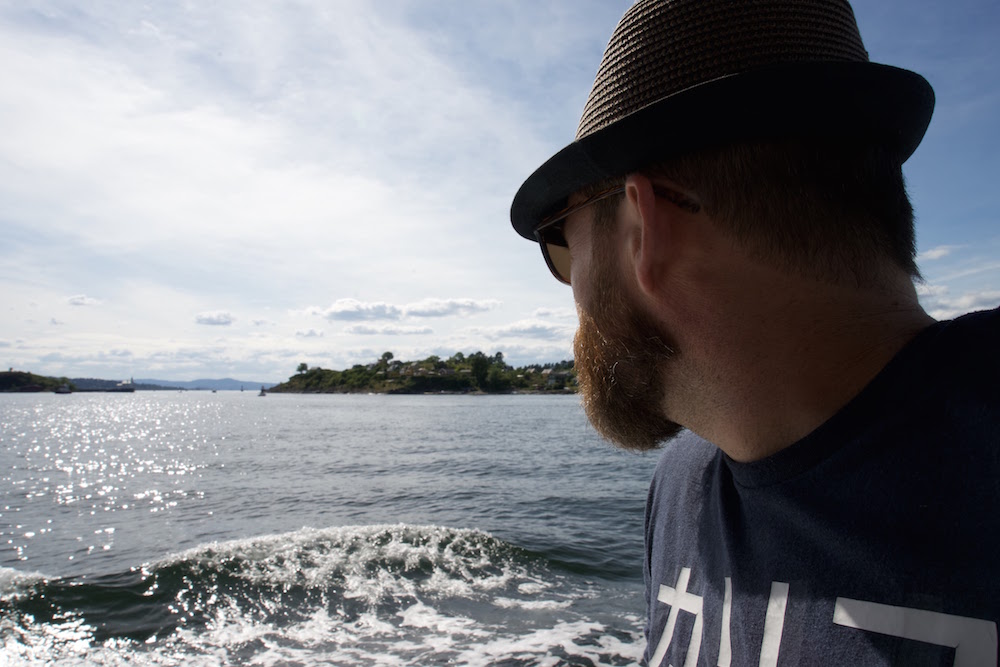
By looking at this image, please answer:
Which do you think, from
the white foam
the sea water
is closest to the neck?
the sea water

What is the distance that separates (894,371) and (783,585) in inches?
21.0

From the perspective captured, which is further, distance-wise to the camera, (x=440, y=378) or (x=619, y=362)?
(x=440, y=378)

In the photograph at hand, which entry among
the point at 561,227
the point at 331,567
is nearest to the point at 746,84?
the point at 561,227

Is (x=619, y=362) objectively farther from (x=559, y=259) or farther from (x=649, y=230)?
(x=559, y=259)

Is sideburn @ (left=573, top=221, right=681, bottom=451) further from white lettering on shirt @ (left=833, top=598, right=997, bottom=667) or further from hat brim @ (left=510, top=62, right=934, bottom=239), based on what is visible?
white lettering on shirt @ (left=833, top=598, right=997, bottom=667)

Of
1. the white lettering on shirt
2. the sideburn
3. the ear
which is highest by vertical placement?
the ear

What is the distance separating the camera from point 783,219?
1.27m

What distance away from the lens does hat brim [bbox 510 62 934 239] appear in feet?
3.84

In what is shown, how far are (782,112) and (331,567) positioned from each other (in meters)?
10.6

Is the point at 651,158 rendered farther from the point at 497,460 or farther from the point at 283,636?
the point at 497,460

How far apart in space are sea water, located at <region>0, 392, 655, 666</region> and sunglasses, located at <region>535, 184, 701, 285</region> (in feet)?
20.5

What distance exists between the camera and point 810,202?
1253 millimetres

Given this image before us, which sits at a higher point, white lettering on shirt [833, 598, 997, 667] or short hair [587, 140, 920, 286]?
short hair [587, 140, 920, 286]

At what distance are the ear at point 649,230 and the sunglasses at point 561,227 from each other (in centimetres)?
3
